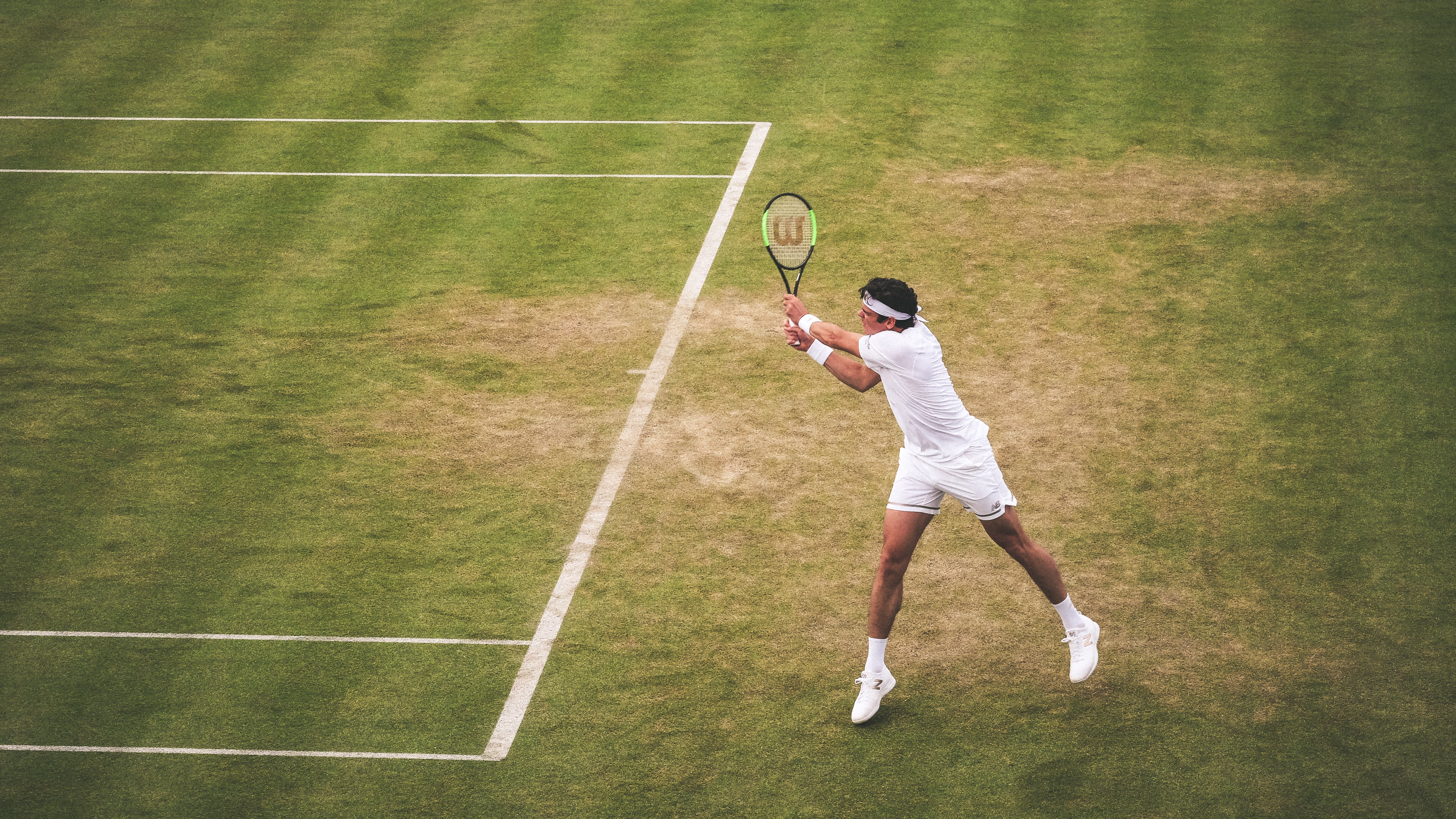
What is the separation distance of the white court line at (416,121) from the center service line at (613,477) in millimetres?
827

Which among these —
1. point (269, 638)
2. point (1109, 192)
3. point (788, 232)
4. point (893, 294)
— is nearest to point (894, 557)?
point (893, 294)

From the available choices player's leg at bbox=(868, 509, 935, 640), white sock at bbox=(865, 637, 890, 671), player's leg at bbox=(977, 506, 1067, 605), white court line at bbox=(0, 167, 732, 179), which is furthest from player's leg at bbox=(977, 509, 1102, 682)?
white court line at bbox=(0, 167, 732, 179)

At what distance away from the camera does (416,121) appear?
48.8ft

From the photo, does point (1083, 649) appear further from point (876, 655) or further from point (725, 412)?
point (725, 412)

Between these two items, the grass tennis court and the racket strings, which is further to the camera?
the racket strings

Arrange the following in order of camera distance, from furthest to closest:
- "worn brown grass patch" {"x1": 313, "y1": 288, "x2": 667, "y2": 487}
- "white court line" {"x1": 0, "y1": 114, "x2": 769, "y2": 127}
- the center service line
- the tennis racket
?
1. "white court line" {"x1": 0, "y1": 114, "x2": 769, "y2": 127}
2. "worn brown grass patch" {"x1": 313, "y1": 288, "x2": 667, "y2": 487}
3. the tennis racket
4. the center service line

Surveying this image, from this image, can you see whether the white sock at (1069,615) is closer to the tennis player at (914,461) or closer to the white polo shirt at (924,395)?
the tennis player at (914,461)

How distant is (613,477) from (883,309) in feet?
10.1

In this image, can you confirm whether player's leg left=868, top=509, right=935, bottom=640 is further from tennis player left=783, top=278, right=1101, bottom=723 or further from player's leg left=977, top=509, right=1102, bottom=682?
player's leg left=977, top=509, right=1102, bottom=682

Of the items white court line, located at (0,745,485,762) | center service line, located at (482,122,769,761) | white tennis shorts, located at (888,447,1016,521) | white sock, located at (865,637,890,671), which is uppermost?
white tennis shorts, located at (888,447,1016,521)

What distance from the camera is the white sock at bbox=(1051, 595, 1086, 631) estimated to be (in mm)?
7102

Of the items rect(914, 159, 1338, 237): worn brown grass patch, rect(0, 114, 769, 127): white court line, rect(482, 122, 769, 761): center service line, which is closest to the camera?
rect(482, 122, 769, 761): center service line

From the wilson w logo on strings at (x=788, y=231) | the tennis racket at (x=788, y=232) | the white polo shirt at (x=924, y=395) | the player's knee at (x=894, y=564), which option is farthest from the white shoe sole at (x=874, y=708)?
the wilson w logo on strings at (x=788, y=231)

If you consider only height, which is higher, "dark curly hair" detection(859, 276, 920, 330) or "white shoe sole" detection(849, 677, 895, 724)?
"dark curly hair" detection(859, 276, 920, 330)
